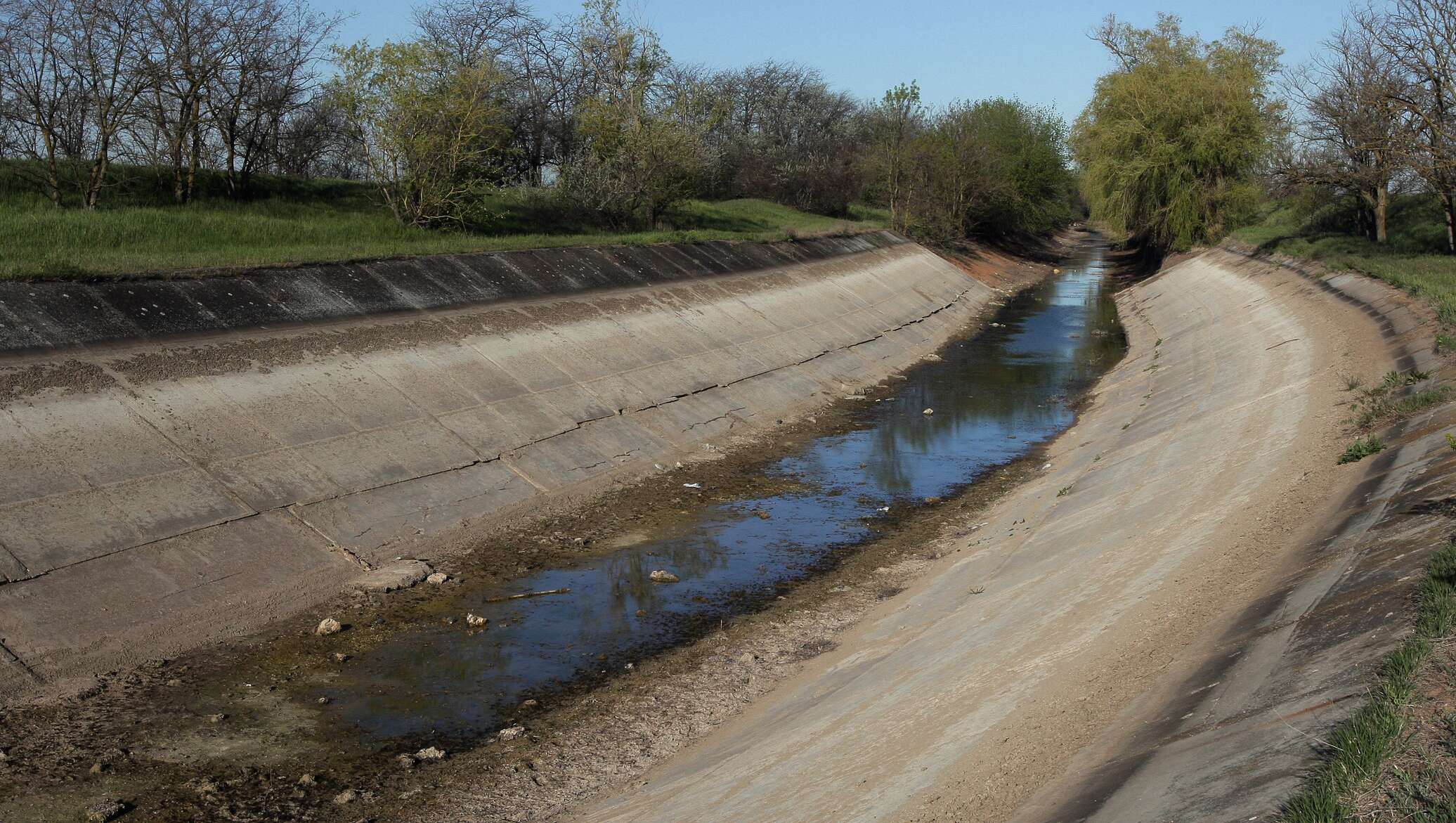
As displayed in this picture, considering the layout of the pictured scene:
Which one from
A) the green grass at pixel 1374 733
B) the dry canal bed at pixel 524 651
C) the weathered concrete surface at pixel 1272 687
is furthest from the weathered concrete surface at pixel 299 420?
the green grass at pixel 1374 733

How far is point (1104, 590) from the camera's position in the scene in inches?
430

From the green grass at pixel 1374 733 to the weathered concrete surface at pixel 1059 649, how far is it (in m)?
0.24

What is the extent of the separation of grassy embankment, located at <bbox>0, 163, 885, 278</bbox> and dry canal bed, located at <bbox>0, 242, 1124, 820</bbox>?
896 cm

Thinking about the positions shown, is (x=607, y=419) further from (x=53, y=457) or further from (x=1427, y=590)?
(x=1427, y=590)

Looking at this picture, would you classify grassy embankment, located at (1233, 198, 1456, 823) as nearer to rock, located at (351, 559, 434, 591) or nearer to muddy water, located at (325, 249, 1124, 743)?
muddy water, located at (325, 249, 1124, 743)

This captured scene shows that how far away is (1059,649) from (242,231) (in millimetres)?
22561

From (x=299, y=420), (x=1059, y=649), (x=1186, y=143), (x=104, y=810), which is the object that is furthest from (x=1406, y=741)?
(x=1186, y=143)

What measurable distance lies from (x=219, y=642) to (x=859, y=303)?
3138 centimetres

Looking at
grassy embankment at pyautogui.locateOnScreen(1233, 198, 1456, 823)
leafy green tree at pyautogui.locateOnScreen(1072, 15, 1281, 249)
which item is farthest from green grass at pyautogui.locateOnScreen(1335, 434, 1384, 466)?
leafy green tree at pyautogui.locateOnScreen(1072, 15, 1281, 249)

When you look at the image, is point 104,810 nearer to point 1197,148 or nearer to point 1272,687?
point 1272,687

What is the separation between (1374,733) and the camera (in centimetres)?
566

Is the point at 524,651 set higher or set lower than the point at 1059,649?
lower

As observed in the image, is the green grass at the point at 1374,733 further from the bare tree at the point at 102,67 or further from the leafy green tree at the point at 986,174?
the leafy green tree at the point at 986,174

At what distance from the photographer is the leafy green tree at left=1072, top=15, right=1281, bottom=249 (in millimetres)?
54594
